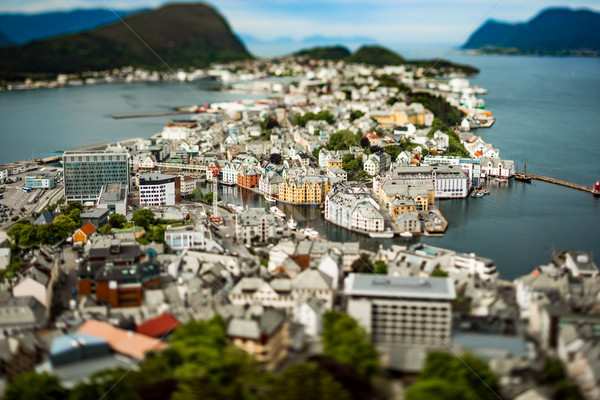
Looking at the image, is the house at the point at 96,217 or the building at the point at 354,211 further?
the building at the point at 354,211

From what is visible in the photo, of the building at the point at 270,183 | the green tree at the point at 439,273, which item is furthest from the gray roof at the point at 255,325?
the building at the point at 270,183

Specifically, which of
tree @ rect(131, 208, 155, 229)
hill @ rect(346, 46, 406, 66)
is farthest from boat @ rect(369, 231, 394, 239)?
hill @ rect(346, 46, 406, 66)

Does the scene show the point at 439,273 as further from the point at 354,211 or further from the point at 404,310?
the point at 354,211

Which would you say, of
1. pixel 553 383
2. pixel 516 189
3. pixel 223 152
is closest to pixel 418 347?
pixel 553 383

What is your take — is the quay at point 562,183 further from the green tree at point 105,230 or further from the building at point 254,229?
the green tree at point 105,230

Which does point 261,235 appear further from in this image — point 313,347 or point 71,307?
point 313,347

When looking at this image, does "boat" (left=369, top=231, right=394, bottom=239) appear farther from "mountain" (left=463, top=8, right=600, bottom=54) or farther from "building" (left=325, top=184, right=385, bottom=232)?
"mountain" (left=463, top=8, right=600, bottom=54)
